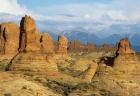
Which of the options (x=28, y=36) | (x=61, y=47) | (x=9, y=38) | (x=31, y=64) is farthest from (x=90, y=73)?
(x=61, y=47)

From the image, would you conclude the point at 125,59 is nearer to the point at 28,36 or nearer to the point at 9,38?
the point at 28,36

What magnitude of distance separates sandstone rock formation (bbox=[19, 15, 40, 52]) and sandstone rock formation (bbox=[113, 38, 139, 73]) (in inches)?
588

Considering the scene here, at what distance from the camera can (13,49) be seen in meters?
160

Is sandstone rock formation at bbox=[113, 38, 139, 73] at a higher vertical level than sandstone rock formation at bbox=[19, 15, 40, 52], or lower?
lower

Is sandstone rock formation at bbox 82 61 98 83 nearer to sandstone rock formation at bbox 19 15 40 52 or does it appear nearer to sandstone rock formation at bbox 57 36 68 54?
sandstone rock formation at bbox 19 15 40 52

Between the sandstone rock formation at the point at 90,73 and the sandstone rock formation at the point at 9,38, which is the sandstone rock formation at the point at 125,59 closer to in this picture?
the sandstone rock formation at the point at 90,73

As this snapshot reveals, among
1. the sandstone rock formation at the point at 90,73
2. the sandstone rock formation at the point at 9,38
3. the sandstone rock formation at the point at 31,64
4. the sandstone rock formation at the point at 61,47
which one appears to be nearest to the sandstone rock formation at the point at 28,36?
the sandstone rock formation at the point at 31,64

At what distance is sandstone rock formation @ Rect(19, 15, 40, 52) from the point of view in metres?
99.4

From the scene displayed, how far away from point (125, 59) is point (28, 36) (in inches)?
850

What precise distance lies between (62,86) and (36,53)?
31.2 ft

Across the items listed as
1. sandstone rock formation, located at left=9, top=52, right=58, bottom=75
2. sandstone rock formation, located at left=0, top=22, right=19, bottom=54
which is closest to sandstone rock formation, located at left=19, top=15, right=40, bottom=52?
sandstone rock formation, located at left=9, top=52, right=58, bottom=75

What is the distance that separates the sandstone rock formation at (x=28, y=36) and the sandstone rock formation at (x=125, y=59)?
14.9 m

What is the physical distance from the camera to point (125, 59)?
94.9 meters

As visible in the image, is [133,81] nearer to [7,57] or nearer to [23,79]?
[23,79]
